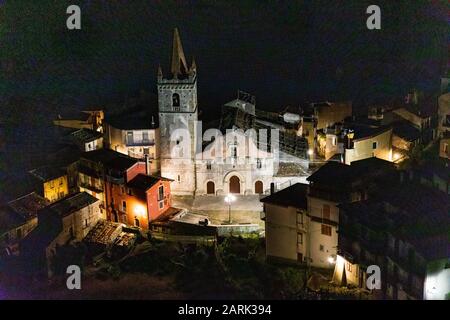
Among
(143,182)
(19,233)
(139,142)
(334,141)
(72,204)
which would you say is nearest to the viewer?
(72,204)

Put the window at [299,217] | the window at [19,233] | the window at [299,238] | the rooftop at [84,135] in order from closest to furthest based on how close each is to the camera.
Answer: the window at [299,217] → the window at [299,238] → the window at [19,233] → the rooftop at [84,135]

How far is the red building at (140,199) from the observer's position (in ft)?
97.3

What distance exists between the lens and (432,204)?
25.0 meters

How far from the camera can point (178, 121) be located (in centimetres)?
3234

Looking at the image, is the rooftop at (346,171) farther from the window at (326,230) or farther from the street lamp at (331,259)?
the street lamp at (331,259)

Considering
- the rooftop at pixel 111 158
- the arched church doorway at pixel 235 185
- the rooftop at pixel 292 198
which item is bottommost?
the arched church doorway at pixel 235 185

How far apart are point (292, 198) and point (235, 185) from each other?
5.92 m

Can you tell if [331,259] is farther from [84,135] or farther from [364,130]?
[84,135]

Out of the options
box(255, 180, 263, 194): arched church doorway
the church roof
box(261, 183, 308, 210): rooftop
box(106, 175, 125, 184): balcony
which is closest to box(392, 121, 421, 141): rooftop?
box(255, 180, 263, 194): arched church doorway

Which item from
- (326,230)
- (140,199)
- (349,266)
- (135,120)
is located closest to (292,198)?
(326,230)

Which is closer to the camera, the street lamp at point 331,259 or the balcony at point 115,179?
the street lamp at point 331,259

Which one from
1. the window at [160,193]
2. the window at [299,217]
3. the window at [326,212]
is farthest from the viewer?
the window at [160,193]

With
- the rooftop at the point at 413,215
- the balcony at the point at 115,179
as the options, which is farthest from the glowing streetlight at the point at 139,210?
the rooftop at the point at 413,215

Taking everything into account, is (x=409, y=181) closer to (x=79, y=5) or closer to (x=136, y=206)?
(x=136, y=206)
